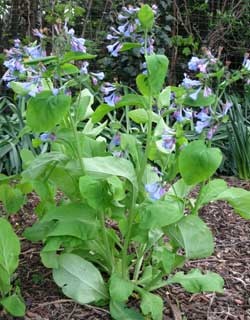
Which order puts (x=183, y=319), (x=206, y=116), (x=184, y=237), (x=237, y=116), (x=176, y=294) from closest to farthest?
1. (x=206, y=116)
2. (x=184, y=237)
3. (x=183, y=319)
4. (x=176, y=294)
5. (x=237, y=116)

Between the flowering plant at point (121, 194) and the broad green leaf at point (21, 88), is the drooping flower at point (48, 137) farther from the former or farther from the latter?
the broad green leaf at point (21, 88)

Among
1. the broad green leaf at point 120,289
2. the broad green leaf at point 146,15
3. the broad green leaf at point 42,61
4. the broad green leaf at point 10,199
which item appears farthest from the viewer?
the broad green leaf at point 10,199

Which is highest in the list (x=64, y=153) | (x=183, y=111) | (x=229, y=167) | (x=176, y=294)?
(x=183, y=111)

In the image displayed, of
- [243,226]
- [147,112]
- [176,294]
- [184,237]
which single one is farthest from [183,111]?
[243,226]

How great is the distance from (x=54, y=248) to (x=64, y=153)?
36cm

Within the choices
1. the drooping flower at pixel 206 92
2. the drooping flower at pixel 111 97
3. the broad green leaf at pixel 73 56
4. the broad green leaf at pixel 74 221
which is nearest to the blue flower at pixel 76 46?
the broad green leaf at pixel 73 56

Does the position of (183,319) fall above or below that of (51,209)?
below

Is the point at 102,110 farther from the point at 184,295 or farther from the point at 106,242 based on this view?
the point at 184,295

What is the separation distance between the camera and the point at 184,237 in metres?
1.79

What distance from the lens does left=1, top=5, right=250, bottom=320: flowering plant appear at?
163cm

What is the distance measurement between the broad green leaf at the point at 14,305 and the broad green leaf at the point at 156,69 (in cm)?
86

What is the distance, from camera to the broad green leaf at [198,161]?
159cm

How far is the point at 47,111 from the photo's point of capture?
1.56 meters

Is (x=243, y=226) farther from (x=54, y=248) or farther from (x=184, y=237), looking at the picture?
(x=54, y=248)
